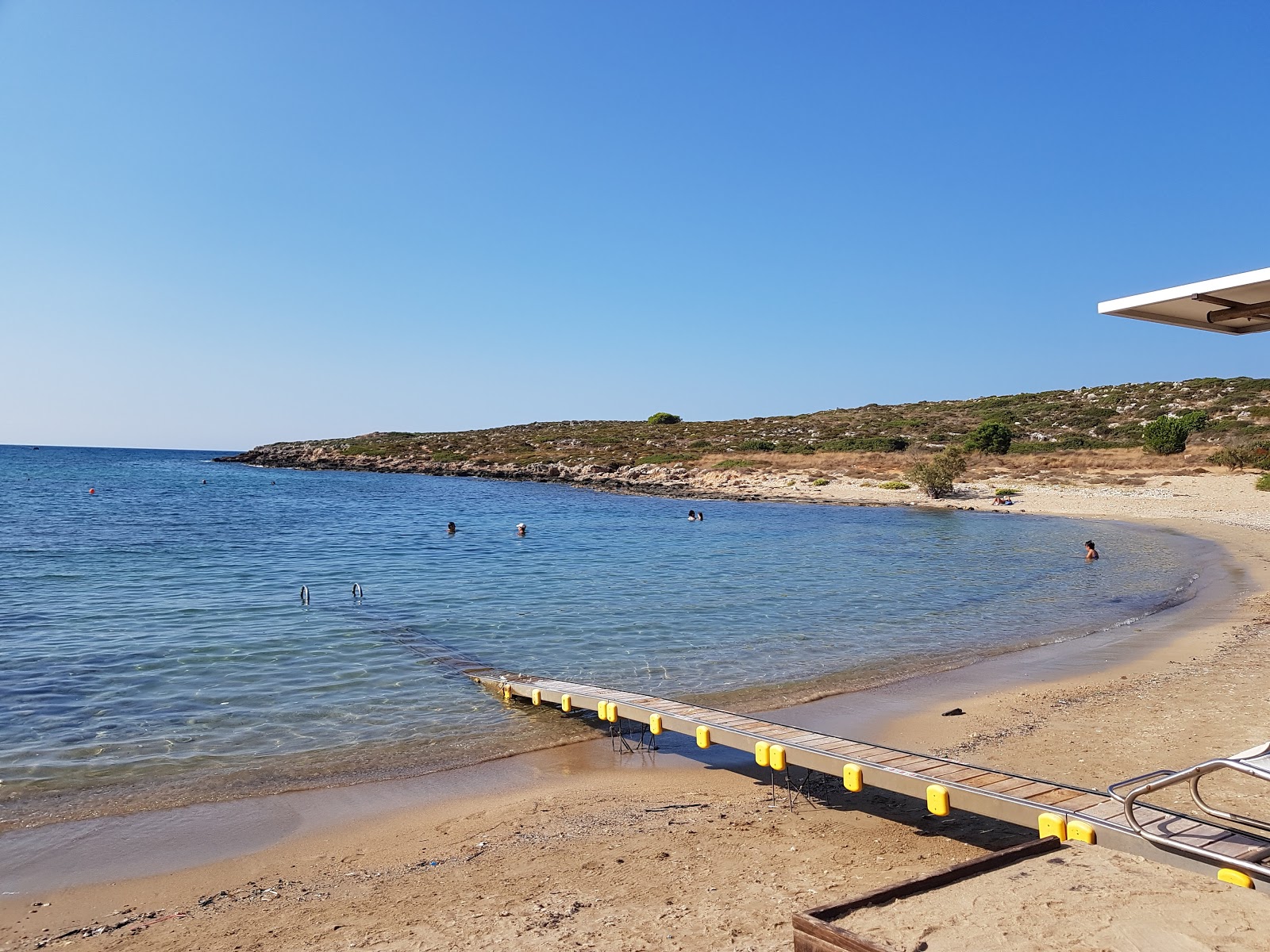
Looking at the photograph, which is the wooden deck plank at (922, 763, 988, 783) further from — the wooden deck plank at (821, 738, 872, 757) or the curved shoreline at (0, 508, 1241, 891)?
the curved shoreline at (0, 508, 1241, 891)

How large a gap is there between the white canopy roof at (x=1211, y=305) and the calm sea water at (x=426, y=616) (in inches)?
283

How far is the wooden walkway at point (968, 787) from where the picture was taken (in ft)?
15.5

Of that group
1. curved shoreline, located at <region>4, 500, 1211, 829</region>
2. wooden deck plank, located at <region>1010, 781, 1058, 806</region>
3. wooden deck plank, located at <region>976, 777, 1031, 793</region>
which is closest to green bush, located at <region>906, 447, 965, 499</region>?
curved shoreline, located at <region>4, 500, 1211, 829</region>

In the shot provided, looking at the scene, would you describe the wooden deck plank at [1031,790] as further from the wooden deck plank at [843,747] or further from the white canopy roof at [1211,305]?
the white canopy roof at [1211,305]

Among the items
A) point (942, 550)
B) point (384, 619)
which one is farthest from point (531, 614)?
point (942, 550)

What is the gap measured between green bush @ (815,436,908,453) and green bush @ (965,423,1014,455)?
539 centimetres

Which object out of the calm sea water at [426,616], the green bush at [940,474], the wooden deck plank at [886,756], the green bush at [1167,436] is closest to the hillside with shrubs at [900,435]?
the green bush at [1167,436]

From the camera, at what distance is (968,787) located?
5.94m

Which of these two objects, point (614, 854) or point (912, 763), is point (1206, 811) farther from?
point (614, 854)

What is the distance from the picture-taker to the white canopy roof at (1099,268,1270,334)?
3.95m

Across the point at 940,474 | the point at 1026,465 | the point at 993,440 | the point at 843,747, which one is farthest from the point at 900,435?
the point at 843,747

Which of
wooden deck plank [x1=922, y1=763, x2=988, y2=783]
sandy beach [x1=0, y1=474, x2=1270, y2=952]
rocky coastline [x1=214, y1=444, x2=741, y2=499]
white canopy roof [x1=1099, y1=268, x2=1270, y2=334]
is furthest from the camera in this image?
rocky coastline [x1=214, y1=444, x2=741, y2=499]

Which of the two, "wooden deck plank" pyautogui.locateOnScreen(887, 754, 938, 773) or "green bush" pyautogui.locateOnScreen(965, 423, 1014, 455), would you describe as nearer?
"wooden deck plank" pyautogui.locateOnScreen(887, 754, 938, 773)

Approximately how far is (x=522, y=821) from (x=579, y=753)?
184 centimetres
